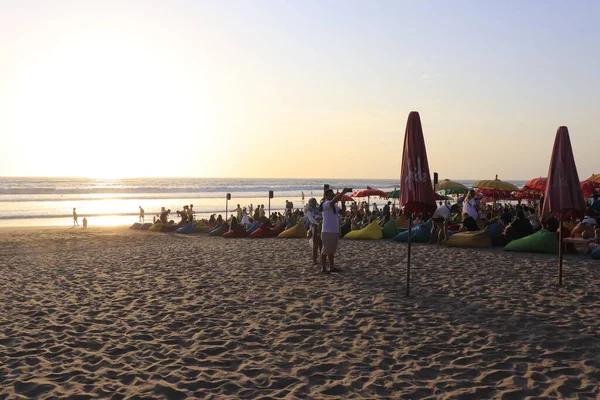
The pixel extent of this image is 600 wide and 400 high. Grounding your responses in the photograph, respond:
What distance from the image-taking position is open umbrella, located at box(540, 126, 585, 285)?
7793 mm

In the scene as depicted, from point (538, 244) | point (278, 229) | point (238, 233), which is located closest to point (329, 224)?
point (538, 244)

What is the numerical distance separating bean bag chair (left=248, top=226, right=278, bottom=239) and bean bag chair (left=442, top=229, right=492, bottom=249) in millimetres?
6814

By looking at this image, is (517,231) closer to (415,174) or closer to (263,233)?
(415,174)

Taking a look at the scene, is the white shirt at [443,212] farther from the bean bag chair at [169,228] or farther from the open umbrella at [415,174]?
the bean bag chair at [169,228]

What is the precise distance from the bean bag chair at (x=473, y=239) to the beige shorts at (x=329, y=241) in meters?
5.10

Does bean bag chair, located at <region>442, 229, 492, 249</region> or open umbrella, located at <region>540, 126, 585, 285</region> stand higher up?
open umbrella, located at <region>540, 126, 585, 285</region>

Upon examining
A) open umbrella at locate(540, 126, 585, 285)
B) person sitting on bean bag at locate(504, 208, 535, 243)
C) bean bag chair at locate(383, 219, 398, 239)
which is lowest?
bean bag chair at locate(383, 219, 398, 239)

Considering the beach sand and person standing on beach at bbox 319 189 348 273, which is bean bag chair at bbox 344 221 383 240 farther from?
person standing on beach at bbox 319 189 348 273

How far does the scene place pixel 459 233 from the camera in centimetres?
1359

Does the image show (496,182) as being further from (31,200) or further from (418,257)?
(31,200)

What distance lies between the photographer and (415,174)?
734cm

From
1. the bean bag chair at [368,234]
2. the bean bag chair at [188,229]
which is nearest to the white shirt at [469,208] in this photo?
the bean bag chair at [368,234]

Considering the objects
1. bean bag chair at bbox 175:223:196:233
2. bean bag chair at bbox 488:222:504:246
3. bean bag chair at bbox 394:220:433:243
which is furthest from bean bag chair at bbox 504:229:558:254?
bean bag chair at bbox 175:223:196:233

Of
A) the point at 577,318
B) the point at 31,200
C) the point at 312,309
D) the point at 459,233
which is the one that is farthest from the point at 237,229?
the point at 31,200
